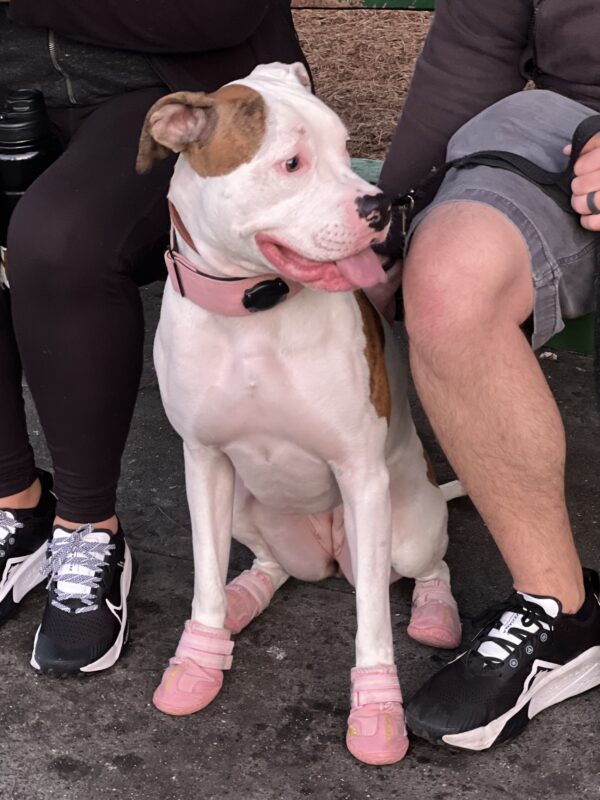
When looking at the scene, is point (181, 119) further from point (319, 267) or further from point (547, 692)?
point (547, 692)

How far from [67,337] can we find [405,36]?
434cm

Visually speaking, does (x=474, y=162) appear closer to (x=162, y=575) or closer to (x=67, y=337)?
(x=67, y=337)

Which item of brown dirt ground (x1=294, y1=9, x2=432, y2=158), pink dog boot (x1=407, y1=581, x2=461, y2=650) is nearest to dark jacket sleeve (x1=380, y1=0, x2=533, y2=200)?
pink dog boot (x1=407, y1=581, x2=461, y2=650)

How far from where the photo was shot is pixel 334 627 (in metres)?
2.80

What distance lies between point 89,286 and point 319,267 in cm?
66

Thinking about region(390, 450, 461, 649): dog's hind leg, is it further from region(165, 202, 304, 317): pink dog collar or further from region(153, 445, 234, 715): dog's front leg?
region(165, 202, 304, 317): pink dog collar

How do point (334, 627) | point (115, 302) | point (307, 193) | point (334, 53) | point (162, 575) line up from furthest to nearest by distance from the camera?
point (334, 53), point (162, 575), point (334, 627), point (115, 302), point (307, 193)

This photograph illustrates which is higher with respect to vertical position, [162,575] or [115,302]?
[115,302]

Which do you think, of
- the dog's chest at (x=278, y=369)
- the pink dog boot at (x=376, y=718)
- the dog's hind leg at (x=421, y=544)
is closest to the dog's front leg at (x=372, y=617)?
the pink dog boot at (x=376, y=718)

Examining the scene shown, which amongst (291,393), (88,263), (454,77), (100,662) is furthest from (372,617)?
(454,77)

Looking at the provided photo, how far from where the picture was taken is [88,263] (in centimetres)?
252

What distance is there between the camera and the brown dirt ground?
223 inches

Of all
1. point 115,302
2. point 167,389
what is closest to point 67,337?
point 115,302

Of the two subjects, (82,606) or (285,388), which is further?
(82,606)
